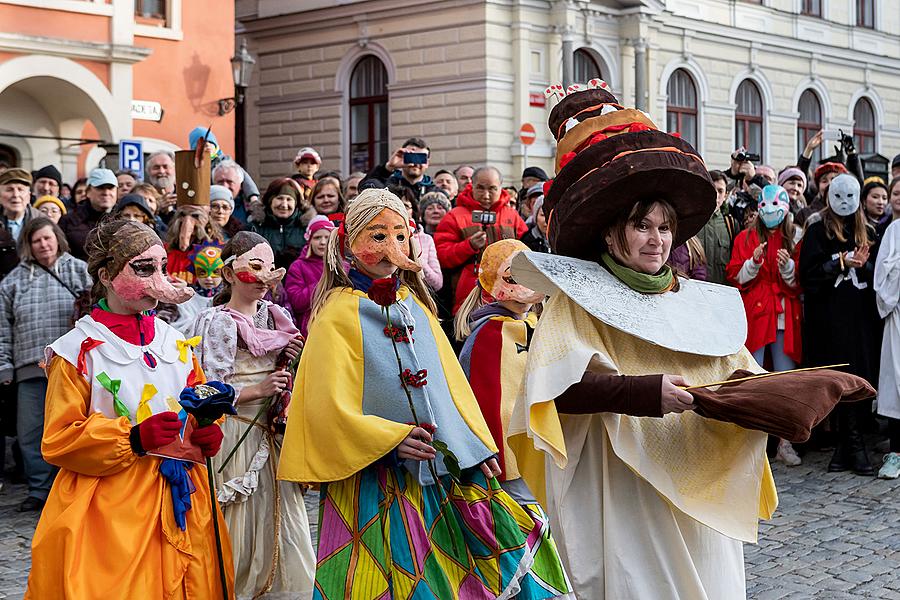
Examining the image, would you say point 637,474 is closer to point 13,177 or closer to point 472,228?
point 472,228

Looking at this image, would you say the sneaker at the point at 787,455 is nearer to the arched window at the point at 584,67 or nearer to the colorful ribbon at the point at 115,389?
the colorful ribbon at the point at 115,389

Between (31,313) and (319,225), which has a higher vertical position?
(319,225)

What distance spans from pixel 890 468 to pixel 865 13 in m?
28.0

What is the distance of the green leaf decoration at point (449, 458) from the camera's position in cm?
419

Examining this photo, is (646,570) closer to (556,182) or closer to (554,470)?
(554,470)

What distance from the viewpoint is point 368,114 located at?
2727cm

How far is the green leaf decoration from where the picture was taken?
4.19m

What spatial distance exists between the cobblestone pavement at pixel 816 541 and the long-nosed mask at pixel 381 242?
270 centimetres

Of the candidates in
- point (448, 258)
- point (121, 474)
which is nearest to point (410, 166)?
point (448, 258)

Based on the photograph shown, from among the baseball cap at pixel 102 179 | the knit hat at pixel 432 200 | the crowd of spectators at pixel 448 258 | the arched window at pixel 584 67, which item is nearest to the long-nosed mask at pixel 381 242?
the crowd of spectators at pixel 448 258

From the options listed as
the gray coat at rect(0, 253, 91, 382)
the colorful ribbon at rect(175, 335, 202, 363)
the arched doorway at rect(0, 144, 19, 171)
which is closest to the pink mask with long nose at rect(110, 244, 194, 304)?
the colorful ribbon at rect(175, 335, 202, 363)

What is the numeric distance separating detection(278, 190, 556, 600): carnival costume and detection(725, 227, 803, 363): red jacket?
5.51 metres

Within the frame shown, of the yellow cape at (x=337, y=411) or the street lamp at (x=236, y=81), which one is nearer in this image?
the yellow cape at (x=337, y=411)

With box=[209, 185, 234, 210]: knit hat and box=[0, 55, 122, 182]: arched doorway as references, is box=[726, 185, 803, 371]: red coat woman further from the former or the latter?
box=[0, 55, 122, 182]: arched doorway
